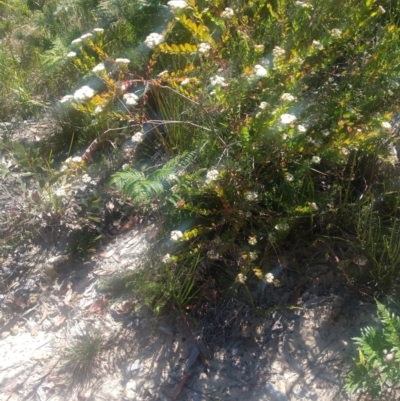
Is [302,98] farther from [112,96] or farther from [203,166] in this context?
[112,96]

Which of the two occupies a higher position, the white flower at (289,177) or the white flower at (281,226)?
the white flower at (289,177)

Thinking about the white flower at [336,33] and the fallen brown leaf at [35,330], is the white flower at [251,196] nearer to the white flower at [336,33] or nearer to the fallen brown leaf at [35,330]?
the white flower at [336,33]

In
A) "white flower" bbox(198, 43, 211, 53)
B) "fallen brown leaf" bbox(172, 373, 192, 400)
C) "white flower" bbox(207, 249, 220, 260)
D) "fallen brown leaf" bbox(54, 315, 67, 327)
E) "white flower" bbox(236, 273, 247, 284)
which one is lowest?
"fallen brown leaf" bbox(172, 373, 192, 400)

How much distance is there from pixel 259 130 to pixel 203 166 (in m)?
0.42

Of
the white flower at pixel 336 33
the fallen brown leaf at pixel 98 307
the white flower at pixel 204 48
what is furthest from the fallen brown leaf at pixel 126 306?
the white flower at pixel 336 33

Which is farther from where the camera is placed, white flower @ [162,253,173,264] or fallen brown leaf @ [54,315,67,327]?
fallen brown leaf @ [54,315,67,327]

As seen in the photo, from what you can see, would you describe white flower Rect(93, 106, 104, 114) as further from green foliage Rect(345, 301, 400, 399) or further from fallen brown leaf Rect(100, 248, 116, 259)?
green foliage Rect(345, 301, 400, 399)

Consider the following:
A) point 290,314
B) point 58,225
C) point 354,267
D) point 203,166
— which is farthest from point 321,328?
point 58,225

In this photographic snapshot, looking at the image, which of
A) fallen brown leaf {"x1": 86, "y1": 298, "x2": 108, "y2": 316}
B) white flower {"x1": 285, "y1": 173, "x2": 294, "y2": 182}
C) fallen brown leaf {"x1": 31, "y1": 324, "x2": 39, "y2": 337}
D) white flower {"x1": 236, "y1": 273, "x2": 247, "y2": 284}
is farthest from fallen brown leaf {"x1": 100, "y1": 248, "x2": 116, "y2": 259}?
white flower {"x1": 285, "y1": 173, "x2": 294, "y2": 182}

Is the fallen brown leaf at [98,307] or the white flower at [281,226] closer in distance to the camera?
the white flower at [281,226]

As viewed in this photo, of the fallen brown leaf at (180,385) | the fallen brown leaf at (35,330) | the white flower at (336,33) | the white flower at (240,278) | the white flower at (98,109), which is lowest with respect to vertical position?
the fallen brown leaf at (180,385)

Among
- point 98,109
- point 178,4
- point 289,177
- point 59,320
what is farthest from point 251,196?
point 59,320

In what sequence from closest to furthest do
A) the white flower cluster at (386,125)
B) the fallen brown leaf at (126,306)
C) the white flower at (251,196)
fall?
the white flower cluster at (386,125) < the white flower at (251,196) < the fallen brown leaf at (126,306)

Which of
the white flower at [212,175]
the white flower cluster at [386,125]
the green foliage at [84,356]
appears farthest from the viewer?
the green foliage at [84,356]
